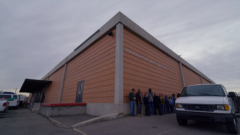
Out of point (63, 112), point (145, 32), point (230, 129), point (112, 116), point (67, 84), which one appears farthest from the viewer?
point (67, 84)

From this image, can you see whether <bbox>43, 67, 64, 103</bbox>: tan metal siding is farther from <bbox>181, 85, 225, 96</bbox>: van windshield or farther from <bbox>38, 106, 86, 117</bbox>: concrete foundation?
<bbox>181, 85, 225, 96</bbox>: van windshield

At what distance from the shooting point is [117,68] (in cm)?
768

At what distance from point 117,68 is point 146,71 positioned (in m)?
3.27

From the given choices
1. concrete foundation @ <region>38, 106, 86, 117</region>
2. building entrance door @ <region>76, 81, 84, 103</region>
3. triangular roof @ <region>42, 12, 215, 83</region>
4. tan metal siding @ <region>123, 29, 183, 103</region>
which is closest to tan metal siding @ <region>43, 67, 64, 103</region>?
triangular roof @ <region>42, 12, 215, 83</region>

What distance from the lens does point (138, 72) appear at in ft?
29.9

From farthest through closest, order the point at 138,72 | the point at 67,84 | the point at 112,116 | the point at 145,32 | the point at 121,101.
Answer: the point at 67,84
the point at 145,32
the point at 138,72
the point at 121,101
the point at 112,116

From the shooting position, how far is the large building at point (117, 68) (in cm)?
785

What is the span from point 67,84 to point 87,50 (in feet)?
18.2

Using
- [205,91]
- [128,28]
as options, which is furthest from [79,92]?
[205,91]

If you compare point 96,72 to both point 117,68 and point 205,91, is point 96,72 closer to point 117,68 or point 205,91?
point 117,68

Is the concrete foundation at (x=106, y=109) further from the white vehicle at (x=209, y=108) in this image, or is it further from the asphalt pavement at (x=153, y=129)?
the white vehicle at (x=209, y=108)

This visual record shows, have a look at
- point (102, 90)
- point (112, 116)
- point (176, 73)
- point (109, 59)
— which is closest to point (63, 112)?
point (102, 90)

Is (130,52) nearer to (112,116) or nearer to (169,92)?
(112,116)

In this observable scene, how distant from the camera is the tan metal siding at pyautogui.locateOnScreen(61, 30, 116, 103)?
27.3 ft
